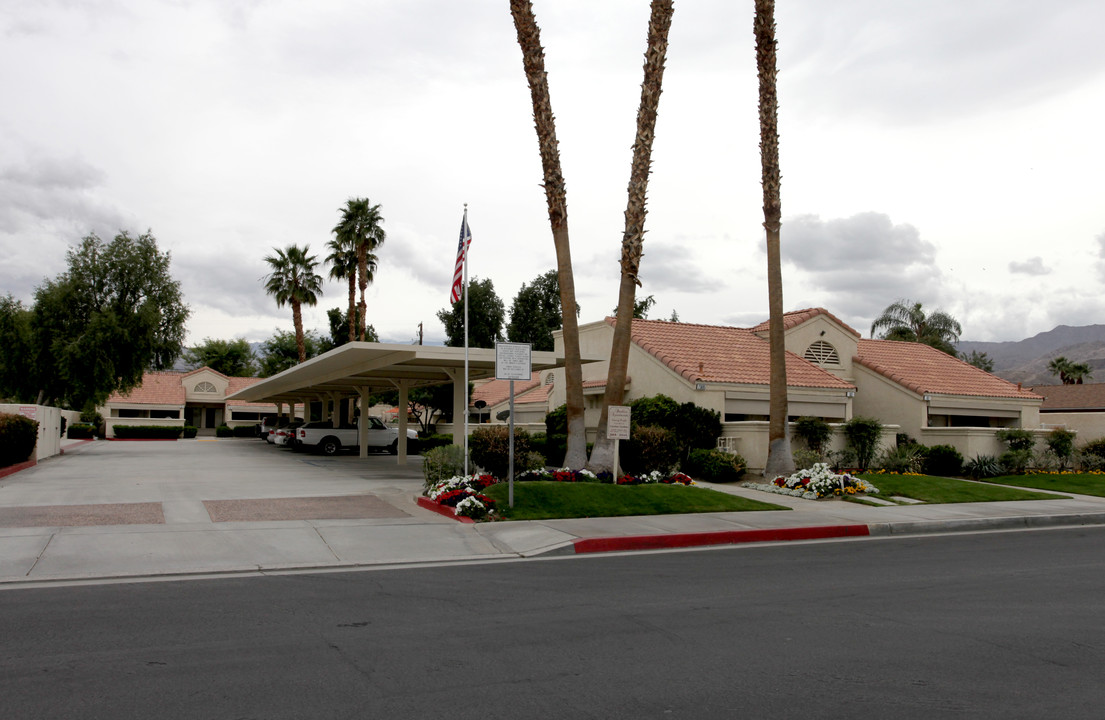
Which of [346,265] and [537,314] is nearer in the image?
[346,265]

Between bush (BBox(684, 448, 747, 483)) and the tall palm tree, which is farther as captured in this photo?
bush (BBox(684, 448, 747, 483))

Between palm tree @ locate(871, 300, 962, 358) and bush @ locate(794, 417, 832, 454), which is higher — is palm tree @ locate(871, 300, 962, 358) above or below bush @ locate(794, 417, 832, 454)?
above

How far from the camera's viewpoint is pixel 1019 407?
1204 inches

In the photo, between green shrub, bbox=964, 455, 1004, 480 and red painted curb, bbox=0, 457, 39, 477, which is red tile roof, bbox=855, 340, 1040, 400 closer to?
green shrub, bbox=964, 455, 1004, 480

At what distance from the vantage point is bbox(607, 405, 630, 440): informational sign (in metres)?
16.8

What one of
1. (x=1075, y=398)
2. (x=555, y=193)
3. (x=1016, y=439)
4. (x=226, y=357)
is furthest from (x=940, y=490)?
(x=226, y=357)

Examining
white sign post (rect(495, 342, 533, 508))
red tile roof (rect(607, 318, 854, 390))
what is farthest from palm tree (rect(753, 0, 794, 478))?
white sign post (rect(495, 342, 533, 508))

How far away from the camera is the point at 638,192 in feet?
58.5

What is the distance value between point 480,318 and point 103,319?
28.0 meters

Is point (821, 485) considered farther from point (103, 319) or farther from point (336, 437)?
point (103, 319)

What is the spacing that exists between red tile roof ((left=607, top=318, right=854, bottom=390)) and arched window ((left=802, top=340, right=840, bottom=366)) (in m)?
1.59

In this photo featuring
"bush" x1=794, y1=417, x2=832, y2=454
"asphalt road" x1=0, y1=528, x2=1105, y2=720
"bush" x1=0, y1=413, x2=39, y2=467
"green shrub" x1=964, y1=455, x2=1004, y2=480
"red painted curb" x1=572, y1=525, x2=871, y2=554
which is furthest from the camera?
"green shrub" x1=964, y1=455, x2=1004, y2=480

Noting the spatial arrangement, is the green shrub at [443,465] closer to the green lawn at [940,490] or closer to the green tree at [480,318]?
the green lawn at [940,490]

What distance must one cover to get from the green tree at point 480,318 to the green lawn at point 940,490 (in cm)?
4143
